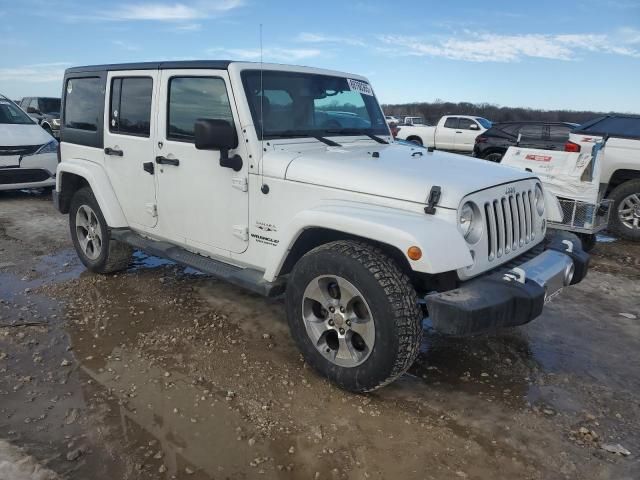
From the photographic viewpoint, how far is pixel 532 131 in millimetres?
14336

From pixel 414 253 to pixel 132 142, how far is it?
9.77 ft

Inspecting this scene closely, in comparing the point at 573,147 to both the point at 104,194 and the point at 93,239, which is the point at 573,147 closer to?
the point at 104,194

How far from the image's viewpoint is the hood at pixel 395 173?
9.96 ft

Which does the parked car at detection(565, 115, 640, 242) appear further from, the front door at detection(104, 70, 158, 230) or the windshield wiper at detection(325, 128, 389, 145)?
the front door at detection(104, 70, 158, 230)

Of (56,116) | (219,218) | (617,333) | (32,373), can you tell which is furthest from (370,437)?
(56,116)

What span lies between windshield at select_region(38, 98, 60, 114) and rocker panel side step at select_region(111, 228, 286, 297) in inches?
759

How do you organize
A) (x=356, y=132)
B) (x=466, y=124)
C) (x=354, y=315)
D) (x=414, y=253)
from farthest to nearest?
(x=466, y=124), (x=356, y=132), (x=354, y=315), (x=414, y=253)

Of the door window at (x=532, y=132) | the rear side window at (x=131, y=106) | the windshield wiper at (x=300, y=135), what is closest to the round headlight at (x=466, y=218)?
the windshield wiper at (x=300, y=135)

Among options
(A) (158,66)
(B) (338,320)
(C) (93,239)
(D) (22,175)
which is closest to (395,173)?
(B) (338,320)

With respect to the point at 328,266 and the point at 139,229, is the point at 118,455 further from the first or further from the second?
the point at 139,229

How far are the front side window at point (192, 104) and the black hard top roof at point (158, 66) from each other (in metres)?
0.09

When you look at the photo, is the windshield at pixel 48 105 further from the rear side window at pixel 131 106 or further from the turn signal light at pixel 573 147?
the turn signal light at pixel 573 147

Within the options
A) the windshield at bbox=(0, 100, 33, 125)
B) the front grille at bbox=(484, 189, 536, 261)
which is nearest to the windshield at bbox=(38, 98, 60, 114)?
the windshield at bbox=(0, 100, 33, 125)

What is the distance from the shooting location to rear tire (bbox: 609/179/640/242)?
7336 millimetres
